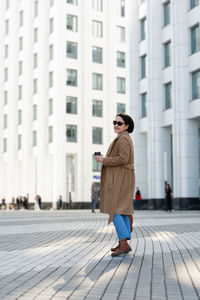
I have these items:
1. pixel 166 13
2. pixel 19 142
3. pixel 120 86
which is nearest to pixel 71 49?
pixel 120 86

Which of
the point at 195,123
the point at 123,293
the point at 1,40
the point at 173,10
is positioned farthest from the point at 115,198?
the point at 1,40

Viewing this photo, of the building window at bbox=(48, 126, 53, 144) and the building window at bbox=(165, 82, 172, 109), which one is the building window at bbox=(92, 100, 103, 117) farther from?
the building window at bbox=(165, 82, 172, 109)

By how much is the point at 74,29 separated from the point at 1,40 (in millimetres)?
14863

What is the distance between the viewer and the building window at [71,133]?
50.4 m

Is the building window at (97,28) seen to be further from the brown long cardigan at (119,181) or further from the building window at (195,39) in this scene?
the brown long cardigan at (119,181)

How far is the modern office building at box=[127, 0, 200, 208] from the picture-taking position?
105 ft

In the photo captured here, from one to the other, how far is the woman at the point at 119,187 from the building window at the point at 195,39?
26.3 m

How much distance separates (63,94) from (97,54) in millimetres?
6463

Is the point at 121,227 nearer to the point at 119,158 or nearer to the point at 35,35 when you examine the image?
the point at 119,158

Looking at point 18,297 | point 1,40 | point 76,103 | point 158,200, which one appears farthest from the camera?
point 1,40

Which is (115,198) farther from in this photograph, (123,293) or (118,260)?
(123,293)

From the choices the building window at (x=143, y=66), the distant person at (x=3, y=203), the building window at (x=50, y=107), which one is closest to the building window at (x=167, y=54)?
the building window at (x=143, y=66)

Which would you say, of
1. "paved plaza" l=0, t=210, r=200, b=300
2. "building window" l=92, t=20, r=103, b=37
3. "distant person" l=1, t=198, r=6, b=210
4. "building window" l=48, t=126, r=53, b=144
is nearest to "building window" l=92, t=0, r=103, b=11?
"building window" l=92, t=20, r=103, b=37

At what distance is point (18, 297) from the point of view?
177 inches
